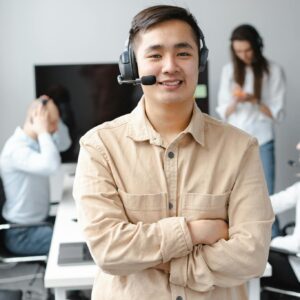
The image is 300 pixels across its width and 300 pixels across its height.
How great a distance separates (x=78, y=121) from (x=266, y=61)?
143 centimetres

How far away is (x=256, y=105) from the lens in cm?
371

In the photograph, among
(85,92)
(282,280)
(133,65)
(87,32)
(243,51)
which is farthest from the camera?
(87,32)

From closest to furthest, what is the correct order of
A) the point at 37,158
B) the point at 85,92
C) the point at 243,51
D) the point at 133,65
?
the point at 133,65 → the point at 37,158 → the point at 85,92 → the point at 243,51

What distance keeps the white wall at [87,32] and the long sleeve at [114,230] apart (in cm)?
275

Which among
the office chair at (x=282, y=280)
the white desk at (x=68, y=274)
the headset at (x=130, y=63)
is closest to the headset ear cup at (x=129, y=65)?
the headset at (x=130, y=63)

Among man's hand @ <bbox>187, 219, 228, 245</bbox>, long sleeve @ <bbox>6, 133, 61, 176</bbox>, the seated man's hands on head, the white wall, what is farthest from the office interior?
man's hand @ <bbox>187, 219, 228, 245</bbox>

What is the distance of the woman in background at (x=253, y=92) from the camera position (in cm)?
365

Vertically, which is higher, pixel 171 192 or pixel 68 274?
pixel 171 192

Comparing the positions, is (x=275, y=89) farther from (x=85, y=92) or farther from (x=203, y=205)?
(x=203, y=205)

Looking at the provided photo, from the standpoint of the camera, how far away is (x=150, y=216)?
4.23ft

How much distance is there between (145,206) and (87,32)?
9.43 ft

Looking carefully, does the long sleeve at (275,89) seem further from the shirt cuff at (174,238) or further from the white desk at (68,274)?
the shirt cuff at (174,238)

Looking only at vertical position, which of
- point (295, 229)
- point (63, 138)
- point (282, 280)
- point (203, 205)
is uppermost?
point (203, 205)

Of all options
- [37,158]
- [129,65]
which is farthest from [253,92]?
[129,65]
